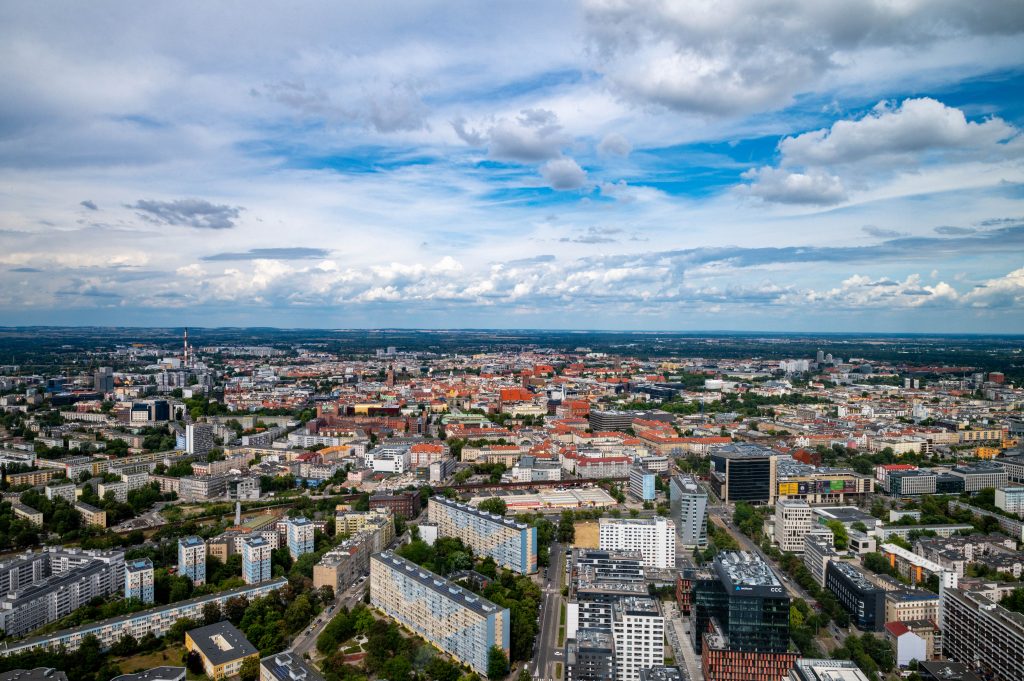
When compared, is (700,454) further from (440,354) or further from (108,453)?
(440,354)

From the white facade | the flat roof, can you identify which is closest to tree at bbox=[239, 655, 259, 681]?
the flat roof

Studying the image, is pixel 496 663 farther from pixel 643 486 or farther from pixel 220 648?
pixel 643 486

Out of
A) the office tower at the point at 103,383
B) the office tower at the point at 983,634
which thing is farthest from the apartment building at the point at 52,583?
the office tower at the point at 103,383

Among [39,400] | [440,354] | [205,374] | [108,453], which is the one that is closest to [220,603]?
[108,453]

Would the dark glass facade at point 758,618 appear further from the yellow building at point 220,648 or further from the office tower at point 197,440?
the office tower at point 197,440

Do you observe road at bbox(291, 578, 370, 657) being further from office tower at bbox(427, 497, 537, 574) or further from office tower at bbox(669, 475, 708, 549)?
office tower at bbox(669, 475, 708, 549)
